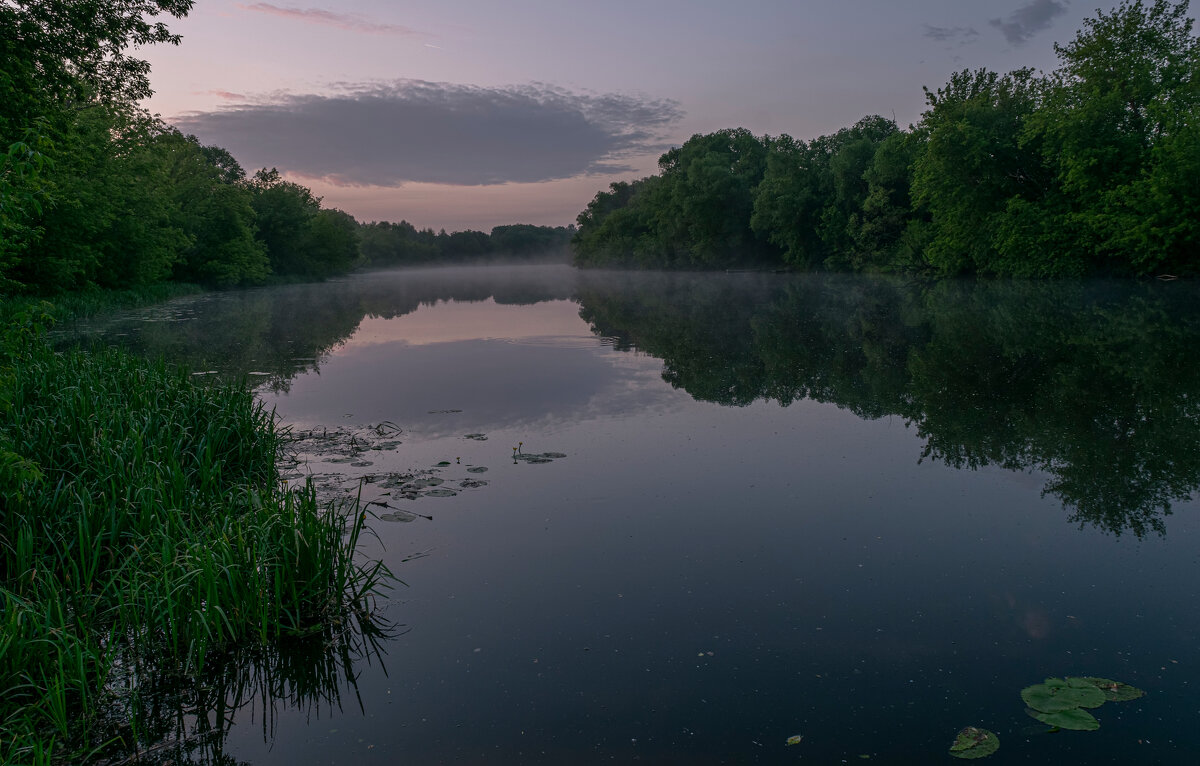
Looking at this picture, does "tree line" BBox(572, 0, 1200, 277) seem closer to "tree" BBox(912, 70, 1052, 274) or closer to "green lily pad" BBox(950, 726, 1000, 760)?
"tree" BBox(912, 70, 1052, 274)

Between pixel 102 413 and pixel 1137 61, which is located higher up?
pixel 1137 61

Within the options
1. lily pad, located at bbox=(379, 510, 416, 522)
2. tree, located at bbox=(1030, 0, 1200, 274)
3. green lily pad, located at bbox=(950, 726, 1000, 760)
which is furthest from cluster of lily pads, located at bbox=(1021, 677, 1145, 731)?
tree, located at bbox=(1030, 0, 1200, 274)

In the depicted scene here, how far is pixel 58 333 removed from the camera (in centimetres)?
2200

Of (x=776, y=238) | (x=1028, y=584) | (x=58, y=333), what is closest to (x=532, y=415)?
(x=1028, y=584)

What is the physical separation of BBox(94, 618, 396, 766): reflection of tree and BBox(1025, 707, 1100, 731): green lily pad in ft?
12.3

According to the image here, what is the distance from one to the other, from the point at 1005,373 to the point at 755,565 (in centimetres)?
980

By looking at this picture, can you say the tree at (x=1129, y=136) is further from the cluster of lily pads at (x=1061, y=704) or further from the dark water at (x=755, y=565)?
the cluster of lily pads at (x=1061, y=704)

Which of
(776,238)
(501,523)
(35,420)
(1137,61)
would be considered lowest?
(501,523)

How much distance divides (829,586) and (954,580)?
0.94m

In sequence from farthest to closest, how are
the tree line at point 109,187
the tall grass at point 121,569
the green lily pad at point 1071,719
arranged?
1. the tree line at point 109,187
2. the tall grass at point 121,569
3. the green lily pad at point 1071,719

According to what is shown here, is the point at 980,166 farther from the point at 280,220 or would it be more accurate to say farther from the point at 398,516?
the point at 280,220

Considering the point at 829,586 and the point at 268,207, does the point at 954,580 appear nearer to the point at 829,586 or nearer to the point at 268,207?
the point at 829,586

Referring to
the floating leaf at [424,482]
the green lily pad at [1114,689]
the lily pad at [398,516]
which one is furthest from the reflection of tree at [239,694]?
the green lily pad at [1114,689]

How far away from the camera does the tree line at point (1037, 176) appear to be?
32.8m
